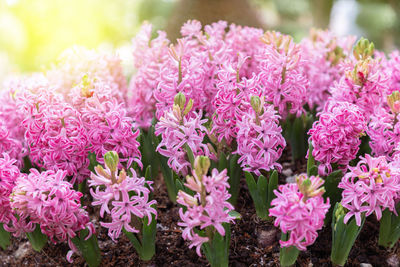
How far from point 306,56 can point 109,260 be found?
1271mm

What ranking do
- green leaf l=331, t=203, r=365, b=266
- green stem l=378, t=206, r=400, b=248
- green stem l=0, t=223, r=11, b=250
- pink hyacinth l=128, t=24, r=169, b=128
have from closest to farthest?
1. green leaf l=331, t=203, r=365, b=266
2. green stem l=378, t=206, r=400, b=248
3. green stem l=0, t=223, r=11, b=250
4. pink hyacinth l=128, t=24, r=169, b=128

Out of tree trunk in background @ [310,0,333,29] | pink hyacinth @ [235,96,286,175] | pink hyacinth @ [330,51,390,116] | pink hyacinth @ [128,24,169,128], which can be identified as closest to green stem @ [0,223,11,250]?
pink hyacinth @ [128,24,169,128]

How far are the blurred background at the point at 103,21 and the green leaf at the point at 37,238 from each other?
650 centimetres

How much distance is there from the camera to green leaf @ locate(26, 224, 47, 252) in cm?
152

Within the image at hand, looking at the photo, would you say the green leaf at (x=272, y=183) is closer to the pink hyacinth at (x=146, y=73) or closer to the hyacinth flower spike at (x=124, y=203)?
the hyacinth flower spike at (x=124, y=203)

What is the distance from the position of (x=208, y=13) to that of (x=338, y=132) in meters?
3.55

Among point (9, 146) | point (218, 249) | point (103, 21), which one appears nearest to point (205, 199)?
point (218, 249)

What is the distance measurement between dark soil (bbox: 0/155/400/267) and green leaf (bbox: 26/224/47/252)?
67 mm

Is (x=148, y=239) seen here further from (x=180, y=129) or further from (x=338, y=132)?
(x=338, y=132)

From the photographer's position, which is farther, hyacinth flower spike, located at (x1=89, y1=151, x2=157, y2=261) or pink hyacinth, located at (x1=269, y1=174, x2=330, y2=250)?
hyacinth flower spike, located at (x1=89, y1=151, x2=157, y2=261)

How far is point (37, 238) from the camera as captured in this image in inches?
60.4

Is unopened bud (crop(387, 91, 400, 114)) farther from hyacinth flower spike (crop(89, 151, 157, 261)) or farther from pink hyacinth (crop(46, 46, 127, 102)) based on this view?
pink hyacinth (crop(46, 46, 127, 102))

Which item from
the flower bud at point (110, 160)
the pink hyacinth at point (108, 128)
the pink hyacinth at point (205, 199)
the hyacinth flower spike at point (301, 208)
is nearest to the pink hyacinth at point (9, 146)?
the pink hyacinth at point (108, 128)

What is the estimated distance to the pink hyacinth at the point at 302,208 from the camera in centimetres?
107
